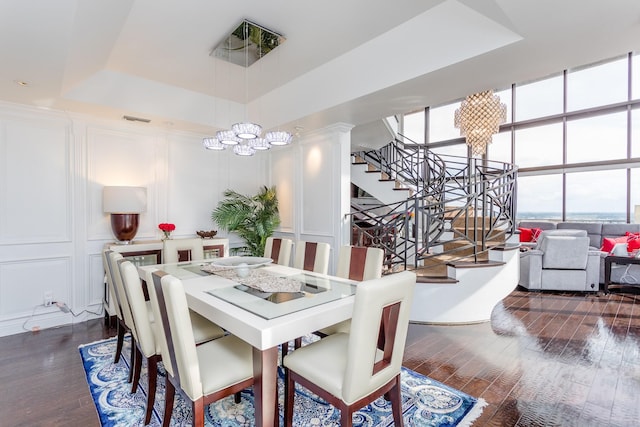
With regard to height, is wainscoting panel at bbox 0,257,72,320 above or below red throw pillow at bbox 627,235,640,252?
below

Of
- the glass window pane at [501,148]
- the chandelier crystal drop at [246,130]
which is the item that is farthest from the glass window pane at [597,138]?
the chandelier crystal drop at [246,130]

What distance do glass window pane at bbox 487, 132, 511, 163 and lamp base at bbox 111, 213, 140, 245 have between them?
26.2 ft

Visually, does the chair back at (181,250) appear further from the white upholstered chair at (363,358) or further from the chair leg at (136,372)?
the white upholstered chair at (363,358)

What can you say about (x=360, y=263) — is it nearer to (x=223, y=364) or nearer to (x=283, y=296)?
(x=283, y=296)

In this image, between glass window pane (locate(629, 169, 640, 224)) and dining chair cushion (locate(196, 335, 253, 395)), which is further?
glass window pane (locate(629, 169, 640, 224))

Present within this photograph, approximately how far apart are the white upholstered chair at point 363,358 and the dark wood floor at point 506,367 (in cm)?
84

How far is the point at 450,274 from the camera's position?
3.53 meters

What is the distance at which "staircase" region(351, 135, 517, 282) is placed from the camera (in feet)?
12.3

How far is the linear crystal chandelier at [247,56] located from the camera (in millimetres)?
2709

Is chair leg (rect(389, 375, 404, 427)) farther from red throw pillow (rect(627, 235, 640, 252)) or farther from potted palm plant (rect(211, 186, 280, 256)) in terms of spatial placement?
red throw pillow (rect(627, 235, 640, 252))

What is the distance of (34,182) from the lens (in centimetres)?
345

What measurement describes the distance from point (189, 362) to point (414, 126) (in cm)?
924

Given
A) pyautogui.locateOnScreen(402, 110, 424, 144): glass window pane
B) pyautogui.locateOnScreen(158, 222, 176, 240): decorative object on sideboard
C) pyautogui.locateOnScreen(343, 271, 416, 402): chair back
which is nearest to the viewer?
pyautogui.locateOnScreen(343, 271, 416, 402): chair back

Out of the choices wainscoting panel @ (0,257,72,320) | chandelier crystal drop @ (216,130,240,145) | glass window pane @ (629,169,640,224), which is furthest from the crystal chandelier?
wainscoting panel @ (0,257,72,320)
